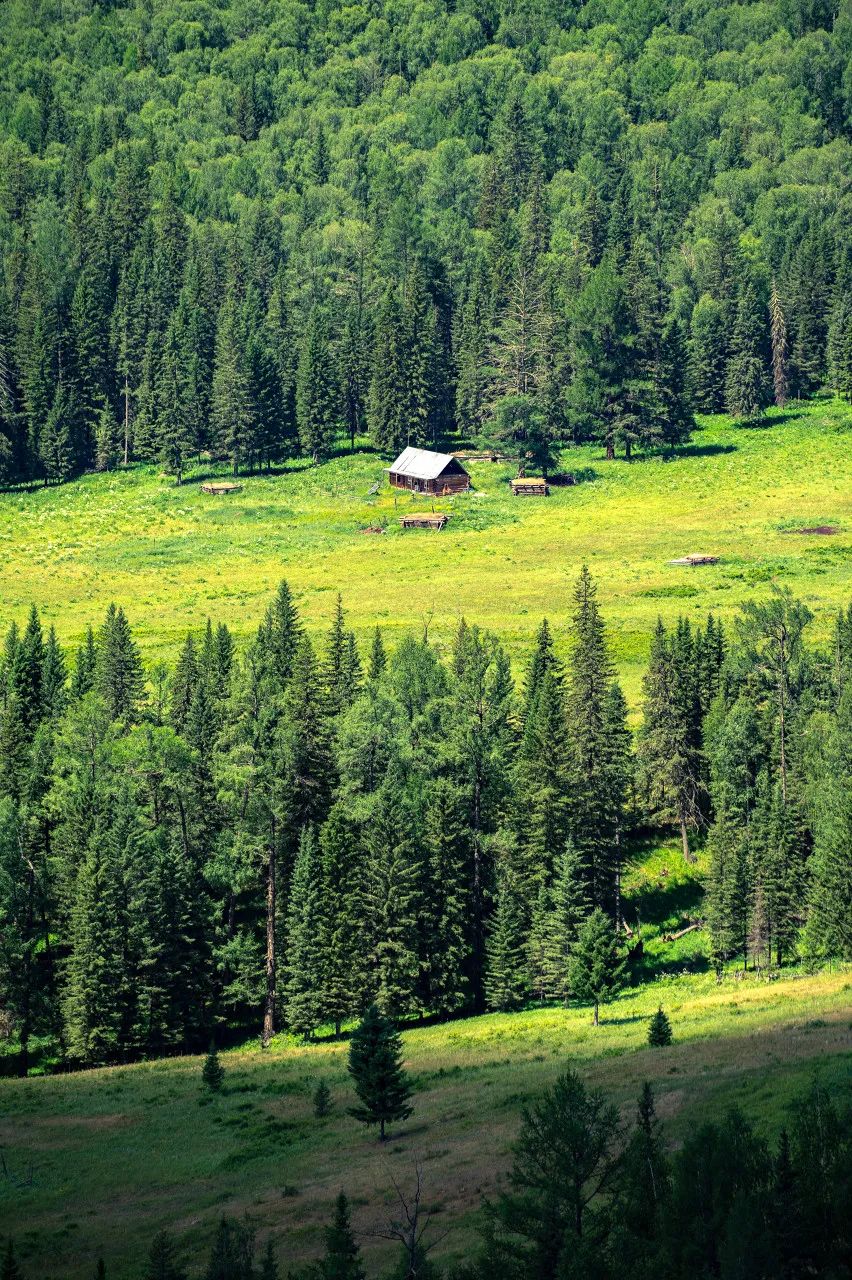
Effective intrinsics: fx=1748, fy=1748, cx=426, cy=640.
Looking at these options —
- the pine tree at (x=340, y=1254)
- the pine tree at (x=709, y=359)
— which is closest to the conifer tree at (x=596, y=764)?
the pine tree at (x=340, y=1254)

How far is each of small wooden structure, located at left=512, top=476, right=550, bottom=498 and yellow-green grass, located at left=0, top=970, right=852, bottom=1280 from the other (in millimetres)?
84615

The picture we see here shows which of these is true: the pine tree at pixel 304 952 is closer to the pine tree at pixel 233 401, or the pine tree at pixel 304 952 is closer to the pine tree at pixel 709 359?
the pine tree at pixel 233 401

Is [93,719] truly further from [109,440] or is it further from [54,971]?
[109,440]

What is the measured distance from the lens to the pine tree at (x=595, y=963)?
68250mm

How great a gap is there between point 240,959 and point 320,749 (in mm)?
10393

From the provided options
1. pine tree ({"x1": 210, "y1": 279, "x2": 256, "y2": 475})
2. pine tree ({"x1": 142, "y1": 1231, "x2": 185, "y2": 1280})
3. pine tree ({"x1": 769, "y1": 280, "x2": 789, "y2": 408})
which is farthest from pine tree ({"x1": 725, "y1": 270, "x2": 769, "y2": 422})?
pine tree ({"x1": 142, "y1": 1231, "x2": 185, "y2": 1280})

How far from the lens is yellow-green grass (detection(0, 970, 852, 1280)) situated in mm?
47938

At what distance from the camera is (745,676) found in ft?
280

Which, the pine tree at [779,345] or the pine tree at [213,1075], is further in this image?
the pine tree at [779,345]

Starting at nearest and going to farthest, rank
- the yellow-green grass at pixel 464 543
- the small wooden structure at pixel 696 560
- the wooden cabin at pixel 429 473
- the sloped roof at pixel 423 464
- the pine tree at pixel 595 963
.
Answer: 1. the pine tree at pixel 595 963
2. the yellow-green grass at pixel 464 543
3. the small wooden structure at pixel 696 560
4. the sloped roof at pixel 423 464
5. the wooden cabin at pixel 429 473

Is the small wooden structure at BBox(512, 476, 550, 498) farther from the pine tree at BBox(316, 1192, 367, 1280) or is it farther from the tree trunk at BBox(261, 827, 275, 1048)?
the pine tree at BBox(316, 1192, 367, 1280)

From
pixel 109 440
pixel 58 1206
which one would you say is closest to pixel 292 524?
pixel 109 440

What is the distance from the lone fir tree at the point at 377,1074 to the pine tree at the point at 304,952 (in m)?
16.5

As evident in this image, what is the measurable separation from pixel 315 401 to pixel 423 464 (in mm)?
14681
